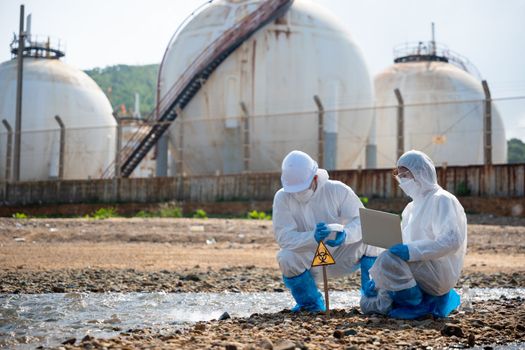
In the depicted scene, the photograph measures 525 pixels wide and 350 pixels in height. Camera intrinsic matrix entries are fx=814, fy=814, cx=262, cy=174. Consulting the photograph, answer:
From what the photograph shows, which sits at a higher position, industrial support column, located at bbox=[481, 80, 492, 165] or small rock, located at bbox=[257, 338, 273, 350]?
industrial support column, located at bbox=[481, 80, 492, 165]

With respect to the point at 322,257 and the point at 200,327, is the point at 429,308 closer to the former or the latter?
the point at 322,257

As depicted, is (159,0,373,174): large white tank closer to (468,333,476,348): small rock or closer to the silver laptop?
the silver laptop

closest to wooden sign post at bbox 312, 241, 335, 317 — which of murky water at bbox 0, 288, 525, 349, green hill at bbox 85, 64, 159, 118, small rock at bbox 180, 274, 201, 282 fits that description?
murky water at bbox 0, 288, 525, 349

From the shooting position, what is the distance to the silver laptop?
548cm

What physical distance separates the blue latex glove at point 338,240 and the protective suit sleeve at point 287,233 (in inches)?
4.5

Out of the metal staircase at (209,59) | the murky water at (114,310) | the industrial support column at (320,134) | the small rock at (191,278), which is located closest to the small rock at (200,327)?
the murky water at (114,310)

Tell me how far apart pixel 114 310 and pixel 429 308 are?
2446 mm

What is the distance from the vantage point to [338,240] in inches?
228

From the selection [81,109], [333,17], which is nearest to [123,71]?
[81,109]

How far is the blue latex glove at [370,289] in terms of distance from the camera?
5766 millimetres

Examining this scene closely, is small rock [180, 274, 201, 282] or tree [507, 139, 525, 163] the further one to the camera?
tree [507, 139, 525, 163]

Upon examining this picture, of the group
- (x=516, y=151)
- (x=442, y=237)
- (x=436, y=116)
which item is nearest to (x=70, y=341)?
(x=442, y=237)

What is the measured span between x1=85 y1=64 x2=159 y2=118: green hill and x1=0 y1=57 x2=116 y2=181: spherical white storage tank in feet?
188

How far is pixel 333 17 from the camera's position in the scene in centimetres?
2667
